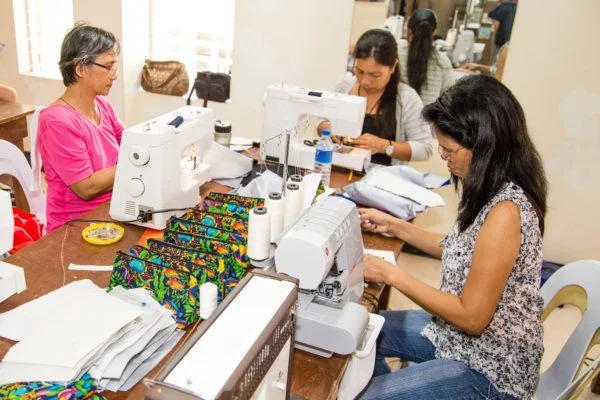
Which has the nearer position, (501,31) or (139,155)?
(139,155)

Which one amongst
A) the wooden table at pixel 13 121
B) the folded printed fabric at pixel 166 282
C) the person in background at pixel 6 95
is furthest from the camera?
the person in background at pixel 6 95

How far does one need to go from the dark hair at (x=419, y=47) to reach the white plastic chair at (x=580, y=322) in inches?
74.3

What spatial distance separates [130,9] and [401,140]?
239 cm

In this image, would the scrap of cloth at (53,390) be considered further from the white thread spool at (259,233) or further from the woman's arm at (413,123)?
the woman's arm at (413,123)

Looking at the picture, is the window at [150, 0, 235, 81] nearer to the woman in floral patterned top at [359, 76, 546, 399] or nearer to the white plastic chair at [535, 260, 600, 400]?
the woman in floral patterned top at [359, 76, 546, 399]

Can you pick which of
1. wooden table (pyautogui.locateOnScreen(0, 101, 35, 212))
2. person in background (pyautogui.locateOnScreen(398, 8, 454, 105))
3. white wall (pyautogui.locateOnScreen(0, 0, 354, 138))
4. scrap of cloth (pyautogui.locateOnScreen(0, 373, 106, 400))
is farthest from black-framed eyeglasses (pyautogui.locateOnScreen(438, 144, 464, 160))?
wooden table (pyautogui.locateOnScreen(0, 101, 35, 212))

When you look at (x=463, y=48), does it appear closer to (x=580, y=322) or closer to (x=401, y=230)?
(x=401, y=230)

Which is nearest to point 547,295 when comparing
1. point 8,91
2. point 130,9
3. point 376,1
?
point 376,1

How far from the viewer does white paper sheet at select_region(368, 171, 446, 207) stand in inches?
81.0

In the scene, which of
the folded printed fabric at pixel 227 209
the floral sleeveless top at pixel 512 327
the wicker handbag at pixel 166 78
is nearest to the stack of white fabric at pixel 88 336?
the folded printed fabric at pixel 227 209

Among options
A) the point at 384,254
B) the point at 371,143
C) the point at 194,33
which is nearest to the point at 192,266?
the point at 384,254

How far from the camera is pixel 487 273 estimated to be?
133 cm

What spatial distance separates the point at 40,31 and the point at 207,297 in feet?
12.9

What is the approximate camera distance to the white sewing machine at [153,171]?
1596 mm
